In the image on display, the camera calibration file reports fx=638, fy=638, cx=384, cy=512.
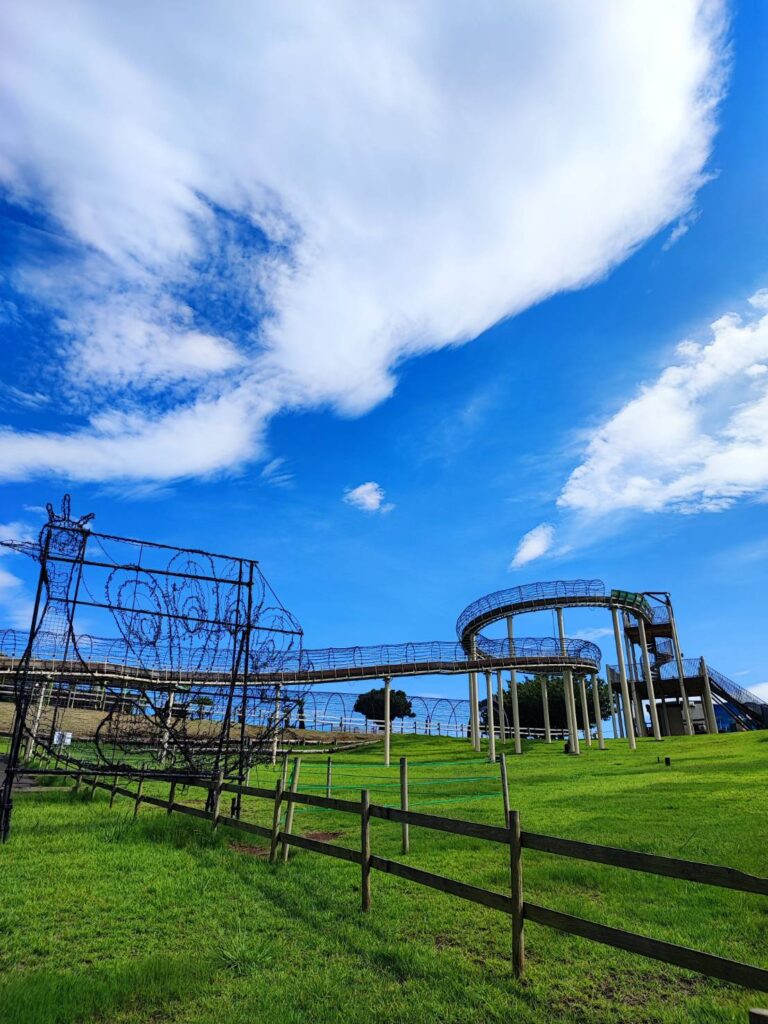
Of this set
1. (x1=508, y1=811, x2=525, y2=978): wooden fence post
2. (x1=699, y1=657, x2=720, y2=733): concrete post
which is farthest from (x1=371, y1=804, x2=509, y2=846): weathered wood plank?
(x1=699, y1=657, x2=720, y2=733): concrete post

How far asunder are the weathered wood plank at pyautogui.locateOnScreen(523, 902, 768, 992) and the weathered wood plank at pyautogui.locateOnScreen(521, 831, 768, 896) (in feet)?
1.47

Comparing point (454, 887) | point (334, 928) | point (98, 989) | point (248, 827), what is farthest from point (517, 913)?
point (248, 827)

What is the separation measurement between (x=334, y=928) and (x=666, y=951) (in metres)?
3.53

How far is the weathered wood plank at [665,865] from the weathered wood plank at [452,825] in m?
0.29

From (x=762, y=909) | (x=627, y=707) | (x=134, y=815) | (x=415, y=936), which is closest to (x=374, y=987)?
(x=415, y=936)

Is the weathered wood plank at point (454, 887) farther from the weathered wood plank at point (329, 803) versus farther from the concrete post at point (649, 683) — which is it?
the concrete post at point (649, 683)

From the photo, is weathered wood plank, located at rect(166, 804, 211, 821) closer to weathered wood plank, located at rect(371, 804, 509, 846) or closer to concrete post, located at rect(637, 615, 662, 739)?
weathered wood plank, located at rect(371, 804, 509, 846)

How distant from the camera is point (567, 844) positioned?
552cm

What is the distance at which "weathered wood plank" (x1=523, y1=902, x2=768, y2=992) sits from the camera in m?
4.09

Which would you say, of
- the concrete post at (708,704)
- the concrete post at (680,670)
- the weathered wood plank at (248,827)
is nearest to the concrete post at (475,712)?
the concrete post at (680,670)

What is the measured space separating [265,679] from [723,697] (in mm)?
38726

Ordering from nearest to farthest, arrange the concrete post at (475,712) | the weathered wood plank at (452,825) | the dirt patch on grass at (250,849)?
the weathered wood plank at (452,825)
the dirt patch on grass at (250,849)
the concrete post at (475,712)

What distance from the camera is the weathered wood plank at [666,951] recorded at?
4.09m

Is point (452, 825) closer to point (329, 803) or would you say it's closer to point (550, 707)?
point (329, 803)
